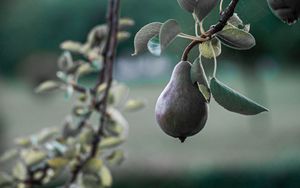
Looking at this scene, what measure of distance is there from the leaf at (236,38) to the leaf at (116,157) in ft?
1.58

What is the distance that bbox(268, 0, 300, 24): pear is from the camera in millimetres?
274

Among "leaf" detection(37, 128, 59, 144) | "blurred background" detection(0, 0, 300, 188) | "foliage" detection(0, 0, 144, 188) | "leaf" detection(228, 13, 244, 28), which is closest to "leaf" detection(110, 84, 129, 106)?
"foliage" detection(0, 0, 144, 188)

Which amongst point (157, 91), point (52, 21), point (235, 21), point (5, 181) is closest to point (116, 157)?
point (5, 181)

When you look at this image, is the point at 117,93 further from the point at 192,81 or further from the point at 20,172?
the point at 192,81

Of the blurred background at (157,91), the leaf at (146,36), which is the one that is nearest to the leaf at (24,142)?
the leaf at (146,36)

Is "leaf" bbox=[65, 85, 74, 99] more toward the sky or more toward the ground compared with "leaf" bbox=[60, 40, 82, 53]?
more toward the ground

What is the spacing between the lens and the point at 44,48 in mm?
7402

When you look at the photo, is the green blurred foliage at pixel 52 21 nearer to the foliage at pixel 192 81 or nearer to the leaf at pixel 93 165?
the leaf at pixel 93 165

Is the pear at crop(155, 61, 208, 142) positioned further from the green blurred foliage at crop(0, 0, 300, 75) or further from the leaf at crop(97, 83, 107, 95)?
the green blurred foliage at crop(0, 0, 300, 75)

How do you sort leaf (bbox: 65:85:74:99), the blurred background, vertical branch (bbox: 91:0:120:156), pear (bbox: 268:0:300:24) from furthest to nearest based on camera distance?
the blurred background
leaf (bbox: 65:85:74:99)
vertical branch (bbox: 91:0:120:156)
pear (bbox: 268:0:300:24)

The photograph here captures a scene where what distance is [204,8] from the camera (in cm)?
33

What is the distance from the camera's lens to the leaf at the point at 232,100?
313 mm

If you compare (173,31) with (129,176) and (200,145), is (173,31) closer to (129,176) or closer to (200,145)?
(129,176)

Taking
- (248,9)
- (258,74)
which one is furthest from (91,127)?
(258,74)
